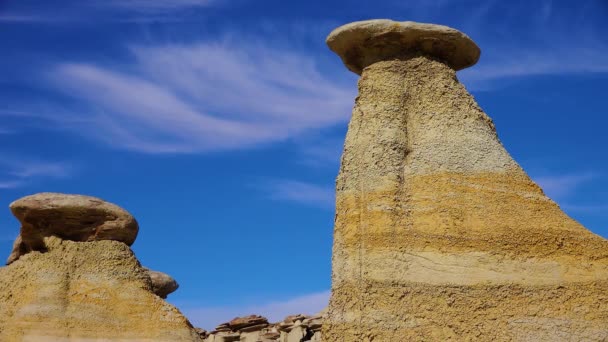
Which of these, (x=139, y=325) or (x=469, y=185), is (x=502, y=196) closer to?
(x=469, y=185)

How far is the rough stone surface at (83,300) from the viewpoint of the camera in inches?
624

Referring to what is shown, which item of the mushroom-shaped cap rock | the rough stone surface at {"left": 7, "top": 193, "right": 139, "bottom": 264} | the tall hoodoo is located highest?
the mushroom-shaped cap rock

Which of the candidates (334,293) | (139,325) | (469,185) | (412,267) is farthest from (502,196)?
(139,325)

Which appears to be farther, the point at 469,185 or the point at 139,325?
the point at 139,325

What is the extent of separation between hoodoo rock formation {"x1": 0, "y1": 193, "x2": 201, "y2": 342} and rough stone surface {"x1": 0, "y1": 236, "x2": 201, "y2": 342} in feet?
0.06

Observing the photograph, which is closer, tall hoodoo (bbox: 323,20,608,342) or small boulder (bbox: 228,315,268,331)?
tall hoodoo (bbox: 323,20,608,342)

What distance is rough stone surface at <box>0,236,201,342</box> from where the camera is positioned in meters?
15.9

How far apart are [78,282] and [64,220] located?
4.50ft

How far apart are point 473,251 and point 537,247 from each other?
0.80 m

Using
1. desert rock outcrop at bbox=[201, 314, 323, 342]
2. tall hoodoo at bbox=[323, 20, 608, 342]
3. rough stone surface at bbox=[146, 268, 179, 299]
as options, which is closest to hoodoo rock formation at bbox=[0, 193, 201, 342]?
rough stone surface at bbox=[146, 268, 179, 299]

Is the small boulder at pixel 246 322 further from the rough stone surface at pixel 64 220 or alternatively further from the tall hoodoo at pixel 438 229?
the tall hoodoo at pixel 438 229

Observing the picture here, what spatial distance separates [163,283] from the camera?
2111 cm

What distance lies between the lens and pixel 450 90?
12.2 m

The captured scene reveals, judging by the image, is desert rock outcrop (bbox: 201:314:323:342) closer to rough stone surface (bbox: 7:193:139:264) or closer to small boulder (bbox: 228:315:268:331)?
small boulder (bbox: 228:315:268:331)
